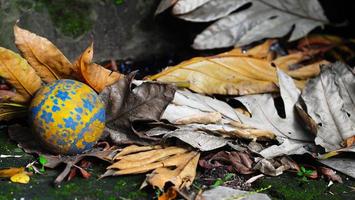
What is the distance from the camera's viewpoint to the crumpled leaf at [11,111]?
2076mm

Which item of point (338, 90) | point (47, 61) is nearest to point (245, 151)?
point (338, 90)

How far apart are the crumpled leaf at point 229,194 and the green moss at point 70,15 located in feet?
3.99

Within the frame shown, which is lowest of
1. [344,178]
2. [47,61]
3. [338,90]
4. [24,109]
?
[344,178]

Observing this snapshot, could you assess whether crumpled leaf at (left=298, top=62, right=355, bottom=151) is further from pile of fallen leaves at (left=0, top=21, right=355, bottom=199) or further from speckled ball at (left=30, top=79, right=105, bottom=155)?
speckled ball at (left=30, top=79, right=105, bottom=155)

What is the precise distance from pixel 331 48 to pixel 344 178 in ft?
4.05

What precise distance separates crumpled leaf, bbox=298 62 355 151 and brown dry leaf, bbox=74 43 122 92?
778 mm

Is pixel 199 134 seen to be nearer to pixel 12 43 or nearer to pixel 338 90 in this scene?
pixel 338 90

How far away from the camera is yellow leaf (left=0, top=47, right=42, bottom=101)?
200cm

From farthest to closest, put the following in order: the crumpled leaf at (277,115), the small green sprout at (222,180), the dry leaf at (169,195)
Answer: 1. the crumpled leaf at (277,115)
2. the small green sprout at (222,180)
3. the dry leaf at (169,195)

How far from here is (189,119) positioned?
2123 millimetres

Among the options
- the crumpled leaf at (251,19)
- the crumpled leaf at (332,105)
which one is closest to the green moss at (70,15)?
the crumpled leaf at (251,19)

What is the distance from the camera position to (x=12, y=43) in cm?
250

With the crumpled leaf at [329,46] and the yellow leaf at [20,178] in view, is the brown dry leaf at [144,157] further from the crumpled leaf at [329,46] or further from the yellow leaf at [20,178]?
the crumpled leaf at [329,46]

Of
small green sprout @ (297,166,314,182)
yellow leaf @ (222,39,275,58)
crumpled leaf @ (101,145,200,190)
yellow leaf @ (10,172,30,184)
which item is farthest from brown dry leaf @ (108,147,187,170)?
yellow leaf @ (222,39,275,58)
